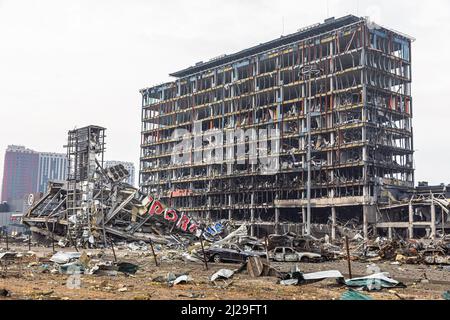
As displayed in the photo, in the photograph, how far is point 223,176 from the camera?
91438 millimetres

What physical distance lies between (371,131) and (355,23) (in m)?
16.4

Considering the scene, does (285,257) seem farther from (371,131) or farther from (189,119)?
(189,119)

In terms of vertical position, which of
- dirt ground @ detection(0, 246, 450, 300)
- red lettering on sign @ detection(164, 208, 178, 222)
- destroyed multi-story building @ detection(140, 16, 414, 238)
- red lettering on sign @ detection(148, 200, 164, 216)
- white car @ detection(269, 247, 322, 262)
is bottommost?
white car @ detection(269, 247, 322, 262)

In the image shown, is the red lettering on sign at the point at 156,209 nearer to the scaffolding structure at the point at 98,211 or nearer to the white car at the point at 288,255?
the scaffolding structure at the point at 98,211

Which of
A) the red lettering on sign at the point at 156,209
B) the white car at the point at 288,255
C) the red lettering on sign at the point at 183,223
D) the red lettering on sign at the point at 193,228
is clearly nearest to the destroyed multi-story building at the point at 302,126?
the red lettering on sign at the point at 193,228

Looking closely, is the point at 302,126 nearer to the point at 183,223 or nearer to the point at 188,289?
the point at 183,223

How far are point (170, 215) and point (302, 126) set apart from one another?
34.3 m

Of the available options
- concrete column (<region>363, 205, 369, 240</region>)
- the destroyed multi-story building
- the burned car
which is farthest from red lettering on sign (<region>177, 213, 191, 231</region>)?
concrete column (<region>363, 205, 369, 240</region>)

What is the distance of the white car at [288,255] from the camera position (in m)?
30.6

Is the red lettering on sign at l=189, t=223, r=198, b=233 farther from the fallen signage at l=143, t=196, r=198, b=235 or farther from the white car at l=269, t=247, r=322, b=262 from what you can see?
the white car at l=269, t=247, r=322, b=262

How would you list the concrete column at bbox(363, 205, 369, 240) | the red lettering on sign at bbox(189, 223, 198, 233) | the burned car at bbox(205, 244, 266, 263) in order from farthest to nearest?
the concrete column at bbox(363, 205, 369, 240), the red lettering on sign at bbox(189, 223, 198, 233), the burned car at bbox(205, 244, 266, 263)

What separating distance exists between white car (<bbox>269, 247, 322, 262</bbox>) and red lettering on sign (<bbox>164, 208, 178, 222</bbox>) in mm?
24773

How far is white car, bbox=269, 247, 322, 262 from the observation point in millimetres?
30609

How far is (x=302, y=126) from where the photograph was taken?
81.2 meters
